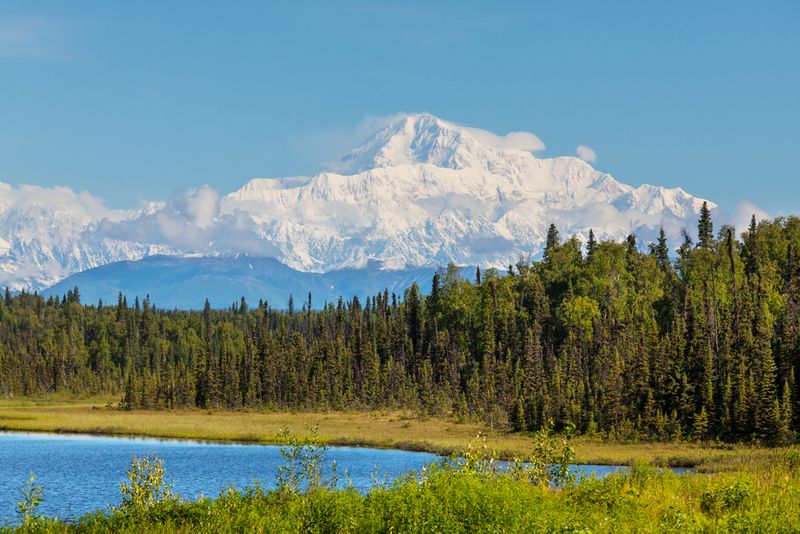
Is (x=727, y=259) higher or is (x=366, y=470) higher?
(x=727, y=259)

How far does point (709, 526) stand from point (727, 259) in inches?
5847

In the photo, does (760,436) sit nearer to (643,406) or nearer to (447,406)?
(643,406)

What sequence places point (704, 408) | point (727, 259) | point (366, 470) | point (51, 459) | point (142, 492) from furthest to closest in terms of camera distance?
point (727, 259), point (704, 408), point (51, 459), point (366, 470), point (142, 492)

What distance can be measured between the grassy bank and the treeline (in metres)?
5.04

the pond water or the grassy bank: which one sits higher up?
the grassy bank

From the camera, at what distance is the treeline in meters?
93.4

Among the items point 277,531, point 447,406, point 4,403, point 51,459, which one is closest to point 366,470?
point 51,459

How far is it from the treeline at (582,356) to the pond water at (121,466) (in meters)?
21.9

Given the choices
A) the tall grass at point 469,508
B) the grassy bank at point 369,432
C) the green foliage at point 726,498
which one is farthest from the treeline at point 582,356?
the tall grass at point 469,508

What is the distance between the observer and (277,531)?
82.2 ft

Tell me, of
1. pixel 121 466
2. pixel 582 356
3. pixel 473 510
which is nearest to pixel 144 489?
pixel 473 510

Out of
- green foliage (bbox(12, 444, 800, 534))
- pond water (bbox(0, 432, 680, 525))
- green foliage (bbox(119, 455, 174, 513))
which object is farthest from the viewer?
pond water (bbox(0, 432, 680, 525))

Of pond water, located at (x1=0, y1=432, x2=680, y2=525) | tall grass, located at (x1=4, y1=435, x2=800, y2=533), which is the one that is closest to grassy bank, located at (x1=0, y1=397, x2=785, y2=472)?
pond water, located at (x1=0, y1=432, x2=680, y2=525)

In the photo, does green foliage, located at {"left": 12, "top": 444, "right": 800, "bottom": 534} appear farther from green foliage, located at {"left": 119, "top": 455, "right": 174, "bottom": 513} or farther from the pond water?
the pond water
